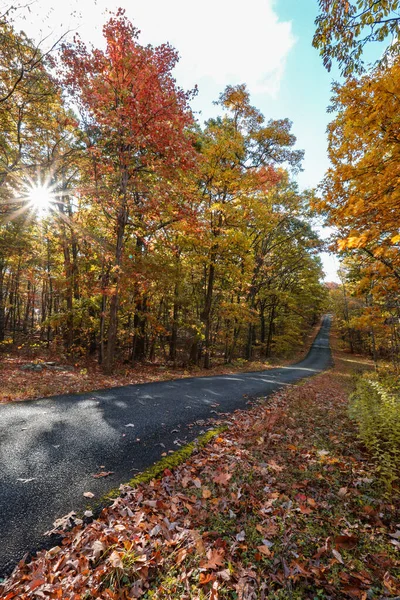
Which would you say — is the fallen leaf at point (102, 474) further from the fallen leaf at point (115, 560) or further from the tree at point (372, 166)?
the tree at point (372, 166)

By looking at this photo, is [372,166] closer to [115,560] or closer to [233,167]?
[115,560]

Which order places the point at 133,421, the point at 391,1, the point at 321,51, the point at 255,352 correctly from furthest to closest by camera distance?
the point at 255,352, the point at 133,421, the point at 321,51, the point at 391,1

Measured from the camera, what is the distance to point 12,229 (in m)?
14.1

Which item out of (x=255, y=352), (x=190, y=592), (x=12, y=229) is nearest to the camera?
(x=190, y=592)

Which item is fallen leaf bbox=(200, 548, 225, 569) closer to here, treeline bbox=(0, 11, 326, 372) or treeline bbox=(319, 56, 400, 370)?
treeline bbox=(319, 56, 400, 370)

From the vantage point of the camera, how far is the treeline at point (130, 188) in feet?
30.7

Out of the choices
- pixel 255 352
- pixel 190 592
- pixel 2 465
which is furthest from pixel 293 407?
pixel 255 352

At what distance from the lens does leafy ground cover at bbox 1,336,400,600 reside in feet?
6.96

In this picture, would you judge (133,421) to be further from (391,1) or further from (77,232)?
(77,232)

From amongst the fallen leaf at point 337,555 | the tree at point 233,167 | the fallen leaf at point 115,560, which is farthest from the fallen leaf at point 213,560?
the tree at point 233,167

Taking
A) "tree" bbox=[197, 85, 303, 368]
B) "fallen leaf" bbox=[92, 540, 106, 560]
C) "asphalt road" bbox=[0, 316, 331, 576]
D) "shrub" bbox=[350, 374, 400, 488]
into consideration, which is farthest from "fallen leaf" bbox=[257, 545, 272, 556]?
"tree" bbox=[197, 85, 303, 368]

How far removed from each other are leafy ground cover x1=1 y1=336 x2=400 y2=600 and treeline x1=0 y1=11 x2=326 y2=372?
8339 millimetres

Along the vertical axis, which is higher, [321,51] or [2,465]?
[321,51]

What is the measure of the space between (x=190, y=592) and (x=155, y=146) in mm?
11634
